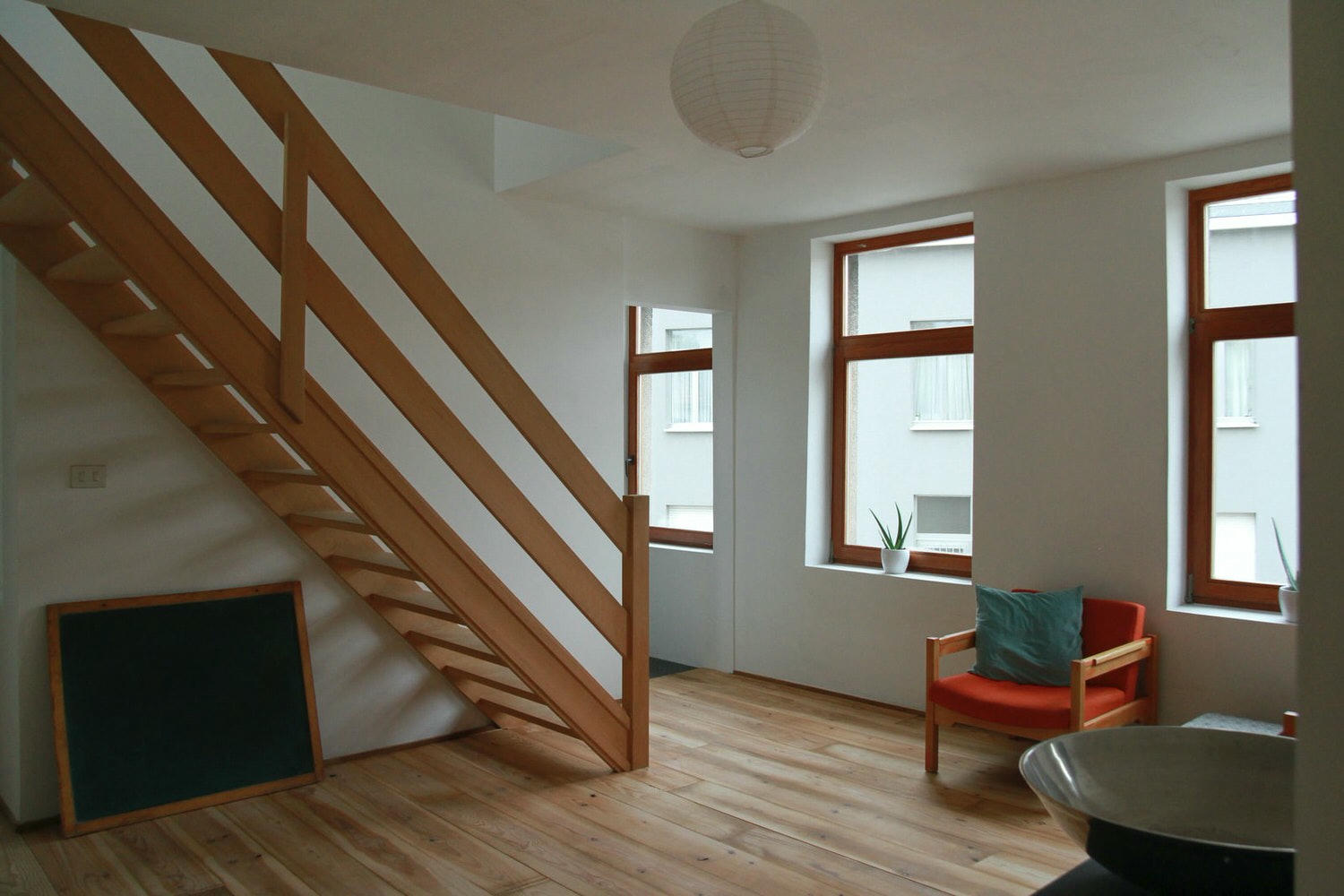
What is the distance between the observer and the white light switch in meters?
3.82

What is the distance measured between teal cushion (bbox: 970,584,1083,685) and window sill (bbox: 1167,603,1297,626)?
1.46 feet

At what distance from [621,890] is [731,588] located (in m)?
3.13

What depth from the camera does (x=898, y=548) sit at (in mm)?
5473

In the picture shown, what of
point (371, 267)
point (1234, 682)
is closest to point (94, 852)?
point (371, 267)

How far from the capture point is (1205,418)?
14.7 feet

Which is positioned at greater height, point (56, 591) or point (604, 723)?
point (56, 591)

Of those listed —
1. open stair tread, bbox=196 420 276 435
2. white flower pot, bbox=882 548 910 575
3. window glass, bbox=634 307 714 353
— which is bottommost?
white flower pot, bbox=882 548 910 575

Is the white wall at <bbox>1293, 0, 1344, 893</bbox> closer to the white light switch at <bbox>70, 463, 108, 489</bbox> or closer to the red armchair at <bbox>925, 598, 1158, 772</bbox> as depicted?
the red armchair at <bbox>925, 598, 1158, 772</bbox>

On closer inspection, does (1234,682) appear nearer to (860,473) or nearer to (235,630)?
(860,473)

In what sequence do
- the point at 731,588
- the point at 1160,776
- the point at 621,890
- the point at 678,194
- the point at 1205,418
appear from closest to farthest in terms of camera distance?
the point at 1160,776 < the point at 621,890 < the point at 1205,418 < the point at 678,194 < the point at 731,588

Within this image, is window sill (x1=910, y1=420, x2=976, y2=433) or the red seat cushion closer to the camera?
the red seat cushion

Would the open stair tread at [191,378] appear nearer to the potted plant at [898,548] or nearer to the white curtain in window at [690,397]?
the white curtain in window at [690,397]

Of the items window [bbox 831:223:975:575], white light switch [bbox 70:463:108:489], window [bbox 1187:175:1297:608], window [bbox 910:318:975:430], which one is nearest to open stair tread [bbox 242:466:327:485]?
white light switch [bbox 70:463:108:489]

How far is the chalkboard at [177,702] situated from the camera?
3723 mm
